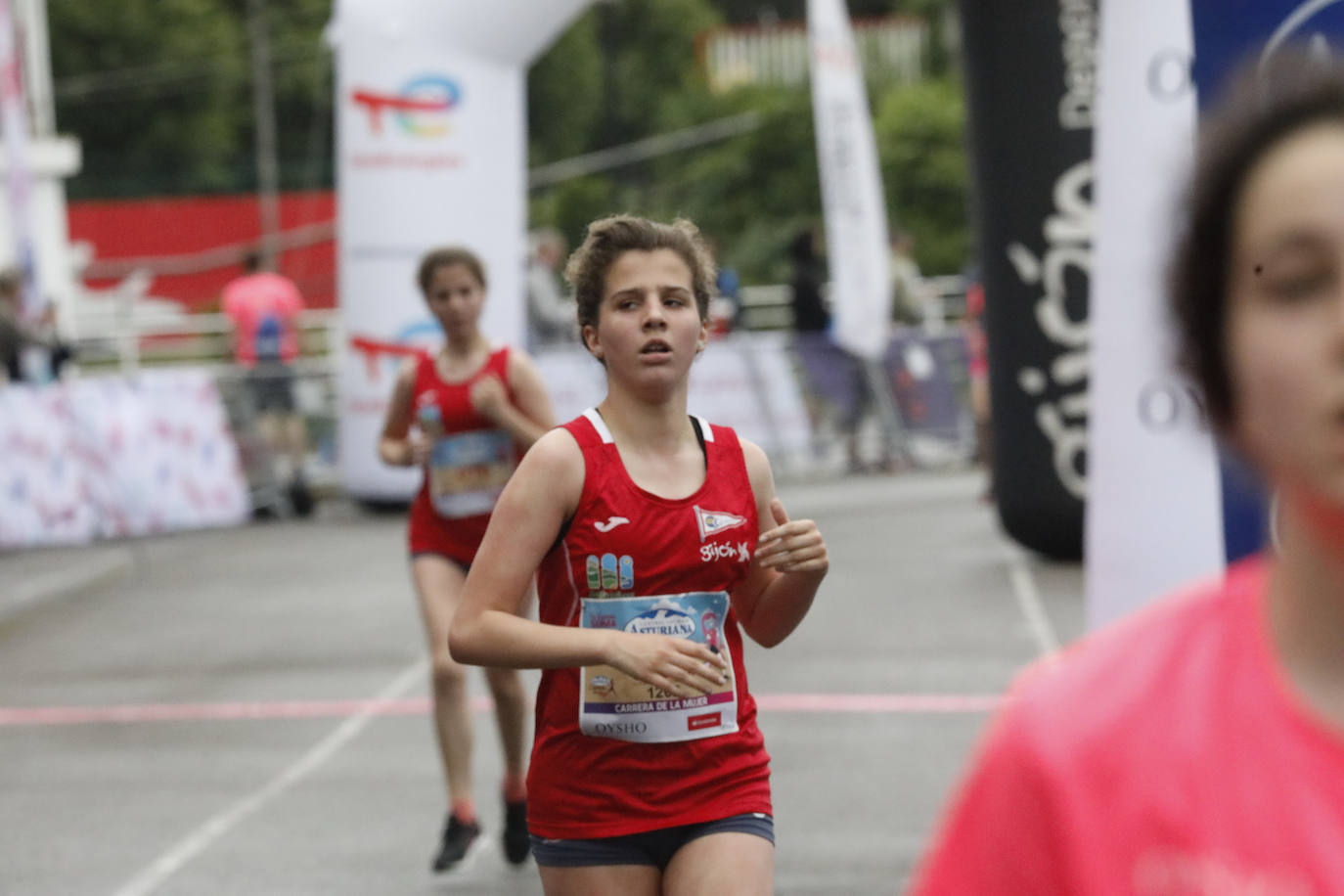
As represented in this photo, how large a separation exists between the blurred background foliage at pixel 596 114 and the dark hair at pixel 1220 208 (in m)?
30.1

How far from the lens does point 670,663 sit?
3465 mm

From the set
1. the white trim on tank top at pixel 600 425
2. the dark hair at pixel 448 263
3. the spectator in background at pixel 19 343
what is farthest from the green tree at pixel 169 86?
the white trim on tank top at pixel 600 425

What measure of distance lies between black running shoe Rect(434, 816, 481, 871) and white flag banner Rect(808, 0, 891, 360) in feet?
43.3

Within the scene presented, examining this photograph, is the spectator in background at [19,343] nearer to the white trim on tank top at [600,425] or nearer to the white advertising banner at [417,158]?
the white advertising banner at [417,158]

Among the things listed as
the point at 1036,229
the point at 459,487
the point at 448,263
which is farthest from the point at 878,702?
the point at 1036,229

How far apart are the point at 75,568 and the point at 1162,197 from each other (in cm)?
1370

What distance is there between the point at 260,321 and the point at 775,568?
15.5 metres

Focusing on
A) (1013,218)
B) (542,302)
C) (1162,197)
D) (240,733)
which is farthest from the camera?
(542,302)

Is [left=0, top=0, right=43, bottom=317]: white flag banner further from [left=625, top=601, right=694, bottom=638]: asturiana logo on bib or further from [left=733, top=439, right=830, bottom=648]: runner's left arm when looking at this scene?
[left=625, top=601, right=694, bottom=638]: asturiana logo on bib

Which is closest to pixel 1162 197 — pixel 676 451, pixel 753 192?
pixel 676 451

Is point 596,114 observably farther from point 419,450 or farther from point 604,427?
point 604,427

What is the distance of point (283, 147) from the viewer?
68625mm

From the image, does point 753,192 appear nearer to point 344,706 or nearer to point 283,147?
point 283,147

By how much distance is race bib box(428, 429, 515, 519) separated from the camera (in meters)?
6.54
